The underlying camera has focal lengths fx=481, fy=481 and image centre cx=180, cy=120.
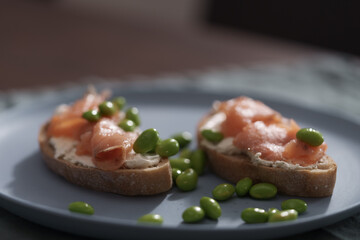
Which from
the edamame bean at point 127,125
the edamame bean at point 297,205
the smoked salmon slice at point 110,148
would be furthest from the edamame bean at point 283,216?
the edamame bean at point 127,125

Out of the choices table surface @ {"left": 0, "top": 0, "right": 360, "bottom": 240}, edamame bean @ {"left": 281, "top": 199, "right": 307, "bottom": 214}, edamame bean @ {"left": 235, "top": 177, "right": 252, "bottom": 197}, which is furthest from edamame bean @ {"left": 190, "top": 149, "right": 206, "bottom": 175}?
table surface @ {"left": 0, "top": 0, "right": 360, "bottom": 240}

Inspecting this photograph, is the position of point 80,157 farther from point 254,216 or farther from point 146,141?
point 254,216

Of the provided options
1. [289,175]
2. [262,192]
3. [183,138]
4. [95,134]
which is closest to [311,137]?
[289,175]

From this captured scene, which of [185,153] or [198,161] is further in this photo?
[185,153]

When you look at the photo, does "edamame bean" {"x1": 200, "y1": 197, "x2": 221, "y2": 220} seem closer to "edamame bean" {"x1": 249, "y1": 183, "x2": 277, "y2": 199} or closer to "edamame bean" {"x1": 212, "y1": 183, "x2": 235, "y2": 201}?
"edamame bean" {"x1": 212, "y1": 183, "x2": 235, "y2": 201}

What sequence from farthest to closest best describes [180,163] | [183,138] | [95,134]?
[183,138], [180,163], [95,134]

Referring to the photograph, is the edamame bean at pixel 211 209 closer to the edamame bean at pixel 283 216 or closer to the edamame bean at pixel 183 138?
the edamame bean at pixel 283 216
